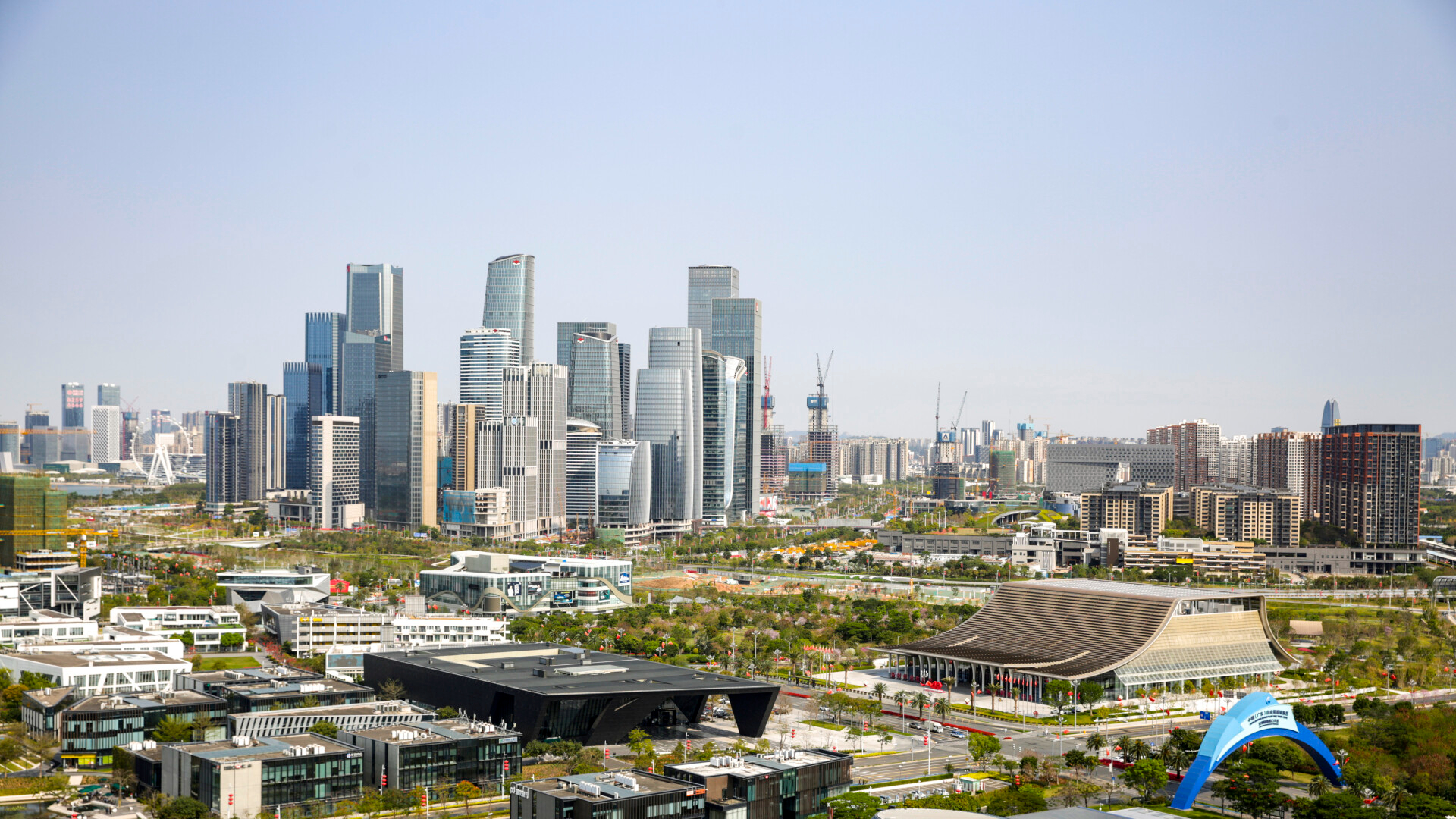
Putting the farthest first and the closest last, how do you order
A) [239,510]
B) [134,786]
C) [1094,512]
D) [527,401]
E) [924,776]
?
[239,510] < [527,401] < [1094,512] < [924,776] < [134,786]

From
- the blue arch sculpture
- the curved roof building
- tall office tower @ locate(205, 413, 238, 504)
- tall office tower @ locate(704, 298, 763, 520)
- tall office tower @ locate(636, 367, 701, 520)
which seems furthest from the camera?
tall office tower @ locate(205, 413, 238, 504)

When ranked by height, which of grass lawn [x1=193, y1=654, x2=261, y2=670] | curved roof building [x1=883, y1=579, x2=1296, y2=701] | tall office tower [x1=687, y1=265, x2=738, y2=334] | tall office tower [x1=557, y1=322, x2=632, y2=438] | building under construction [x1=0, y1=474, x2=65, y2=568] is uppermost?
tall office tower [x1=687, y1=265, x2=738, y2=334]

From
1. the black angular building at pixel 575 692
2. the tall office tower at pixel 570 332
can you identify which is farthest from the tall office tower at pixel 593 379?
the black angular building at pixel 575 692

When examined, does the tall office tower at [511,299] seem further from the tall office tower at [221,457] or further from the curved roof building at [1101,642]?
the curved roof building at [1101,642]

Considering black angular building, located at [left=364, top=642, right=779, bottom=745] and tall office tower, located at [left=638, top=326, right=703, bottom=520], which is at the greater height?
tall office tower, located at [left=638, top=326, right=703, bottom=520]

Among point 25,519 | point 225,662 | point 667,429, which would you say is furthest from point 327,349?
point 225,662

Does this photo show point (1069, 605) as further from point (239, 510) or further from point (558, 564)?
point (239, 510)

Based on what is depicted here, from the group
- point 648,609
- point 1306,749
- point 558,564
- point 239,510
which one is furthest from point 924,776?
point 239,510

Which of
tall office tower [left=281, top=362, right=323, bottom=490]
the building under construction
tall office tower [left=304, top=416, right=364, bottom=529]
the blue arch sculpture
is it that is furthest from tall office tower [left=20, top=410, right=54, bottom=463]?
the blue arch sculpture

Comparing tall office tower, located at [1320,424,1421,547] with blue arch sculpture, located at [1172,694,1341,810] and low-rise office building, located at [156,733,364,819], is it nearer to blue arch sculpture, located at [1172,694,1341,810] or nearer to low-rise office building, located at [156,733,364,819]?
blue arch sculpture, located at [1172,694,1341,810]
